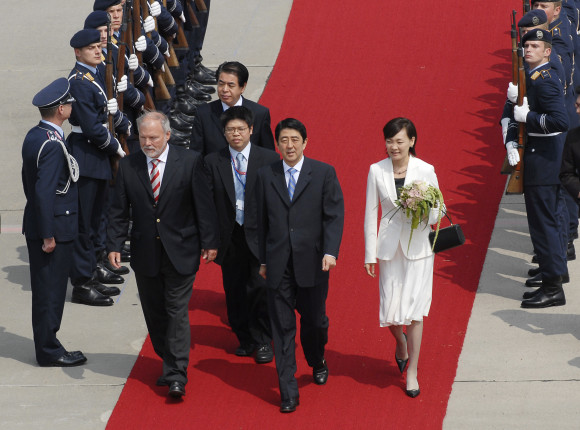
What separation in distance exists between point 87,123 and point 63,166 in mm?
988

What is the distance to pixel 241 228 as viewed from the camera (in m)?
8.20

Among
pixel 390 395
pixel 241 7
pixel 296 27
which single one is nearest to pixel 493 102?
pixel 296 27

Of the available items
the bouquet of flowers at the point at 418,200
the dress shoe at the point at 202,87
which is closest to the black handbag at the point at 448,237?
the bouquet of flowers at the point at 418,200

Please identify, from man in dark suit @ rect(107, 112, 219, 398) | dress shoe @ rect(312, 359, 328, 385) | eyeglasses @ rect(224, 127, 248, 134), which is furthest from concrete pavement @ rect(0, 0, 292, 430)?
eyeglasses @ rect(224, 127, 248, 134)

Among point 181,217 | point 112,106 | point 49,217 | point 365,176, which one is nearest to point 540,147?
point 365,176

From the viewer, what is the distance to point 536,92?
8.80 metres

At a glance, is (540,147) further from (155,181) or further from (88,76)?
(88,76)

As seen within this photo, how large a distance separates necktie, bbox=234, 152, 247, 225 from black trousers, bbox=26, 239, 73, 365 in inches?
46.0

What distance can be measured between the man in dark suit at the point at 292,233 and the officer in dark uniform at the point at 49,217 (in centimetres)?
139

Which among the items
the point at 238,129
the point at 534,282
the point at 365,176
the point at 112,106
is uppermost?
the point at 238,129

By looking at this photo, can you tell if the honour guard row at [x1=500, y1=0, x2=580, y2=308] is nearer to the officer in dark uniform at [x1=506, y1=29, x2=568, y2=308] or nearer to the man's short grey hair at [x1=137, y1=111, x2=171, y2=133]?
the officer in dark uniform at [x1=506, y1=29, x2=568, y2=308]

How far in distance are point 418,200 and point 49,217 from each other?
2400 millimetres

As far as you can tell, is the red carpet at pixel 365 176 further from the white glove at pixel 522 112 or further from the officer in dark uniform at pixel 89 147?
the white glove at pixel 522 112

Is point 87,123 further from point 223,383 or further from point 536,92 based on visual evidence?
point 536,92
